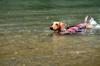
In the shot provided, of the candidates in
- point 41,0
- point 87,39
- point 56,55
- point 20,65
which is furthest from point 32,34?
point 41,0

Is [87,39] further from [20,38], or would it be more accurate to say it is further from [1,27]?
[1,27]

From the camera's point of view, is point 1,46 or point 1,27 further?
point 1,27

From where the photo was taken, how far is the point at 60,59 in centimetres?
1043

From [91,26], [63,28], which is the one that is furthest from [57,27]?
[91,26]

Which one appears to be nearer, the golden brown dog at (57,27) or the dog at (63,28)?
the dog at (63,28)

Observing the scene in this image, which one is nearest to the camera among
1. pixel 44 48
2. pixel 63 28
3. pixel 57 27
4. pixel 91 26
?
pixel 44 48

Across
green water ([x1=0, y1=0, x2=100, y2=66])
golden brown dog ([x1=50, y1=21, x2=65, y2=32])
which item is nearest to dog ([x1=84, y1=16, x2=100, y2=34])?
green water ([x1=0, y1=0, x2=100, y2=66])

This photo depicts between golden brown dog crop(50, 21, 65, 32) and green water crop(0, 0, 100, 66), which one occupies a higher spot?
golden brown dog crop(50, 21, 65, 32)

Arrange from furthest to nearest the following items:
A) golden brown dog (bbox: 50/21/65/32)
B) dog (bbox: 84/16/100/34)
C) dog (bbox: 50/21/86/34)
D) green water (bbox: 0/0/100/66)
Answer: dog (bbox: 84/16/100/34) → golden brown dog (bbox: 50/21/65/32) → dog (bbox: 50/21/86/34) → green water (bbox: 0/0/100/66)

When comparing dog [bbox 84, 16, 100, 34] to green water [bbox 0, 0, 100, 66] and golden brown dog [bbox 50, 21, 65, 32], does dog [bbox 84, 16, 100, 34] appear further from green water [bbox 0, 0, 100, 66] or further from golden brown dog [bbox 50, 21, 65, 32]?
golden brown dog [bbox 50, 21, 65, 32]

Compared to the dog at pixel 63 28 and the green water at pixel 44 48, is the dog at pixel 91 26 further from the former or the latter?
the green water at pixel 44 48

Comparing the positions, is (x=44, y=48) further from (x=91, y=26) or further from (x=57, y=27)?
(x=91, y=26)

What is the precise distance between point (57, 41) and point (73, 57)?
2540 mm

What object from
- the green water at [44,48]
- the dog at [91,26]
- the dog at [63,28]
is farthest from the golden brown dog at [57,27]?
the dog at [91,26]
